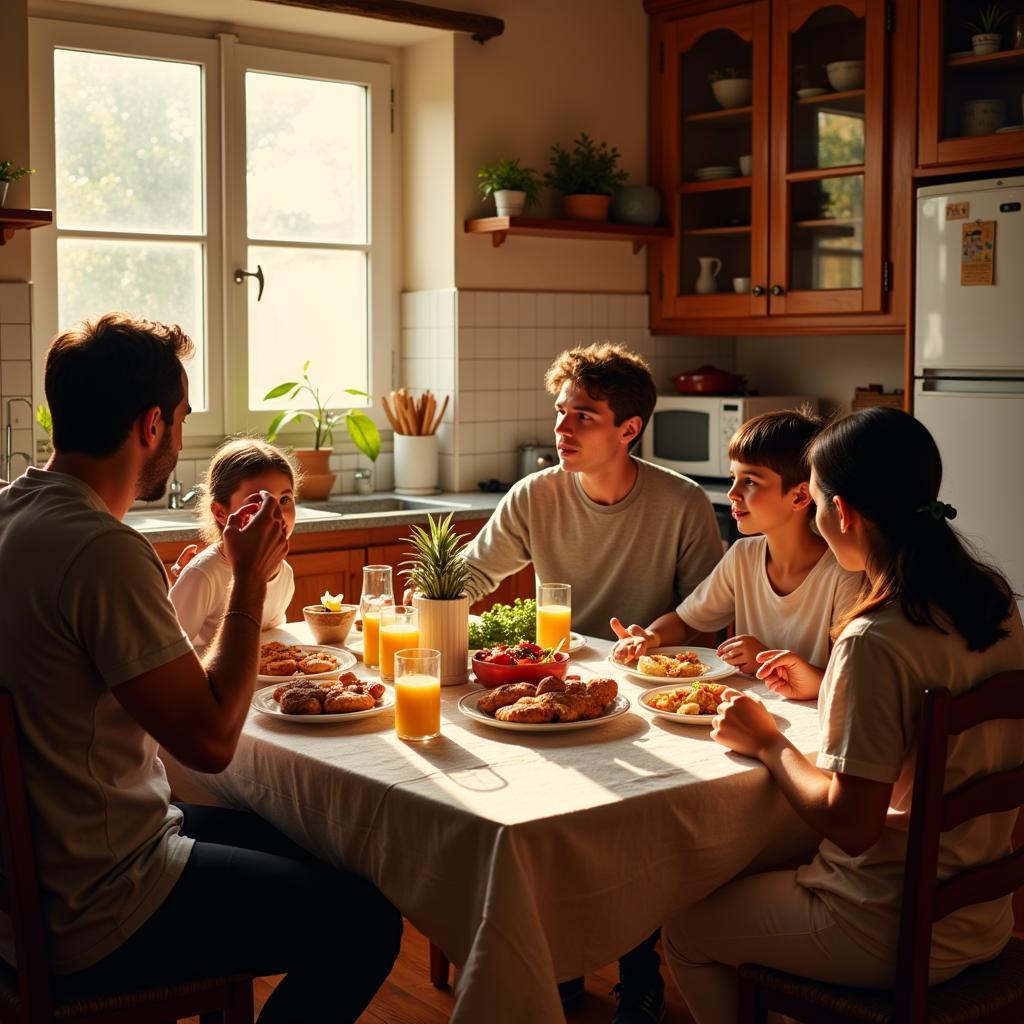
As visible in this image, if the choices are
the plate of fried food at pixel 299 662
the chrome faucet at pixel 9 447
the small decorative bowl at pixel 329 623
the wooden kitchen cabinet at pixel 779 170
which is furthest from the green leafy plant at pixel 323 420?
the plate of fried food at pixel 299 662

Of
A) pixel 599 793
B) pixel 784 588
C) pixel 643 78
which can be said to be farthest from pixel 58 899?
pixel 643 78

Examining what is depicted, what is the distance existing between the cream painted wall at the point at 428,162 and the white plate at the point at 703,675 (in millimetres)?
2435

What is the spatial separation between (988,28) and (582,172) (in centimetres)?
143

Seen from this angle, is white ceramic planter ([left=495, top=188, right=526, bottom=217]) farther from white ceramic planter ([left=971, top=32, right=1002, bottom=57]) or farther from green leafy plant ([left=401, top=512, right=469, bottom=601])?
green leafy plant ([left=401, top=512, right=469, bottom=601])

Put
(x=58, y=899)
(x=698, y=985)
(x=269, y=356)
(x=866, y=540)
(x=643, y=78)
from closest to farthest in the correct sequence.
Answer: (x=58, y=899) < (x=866, y=540) < (x=698, y=985) < (x=269, y=356) < (x=643, y=78)

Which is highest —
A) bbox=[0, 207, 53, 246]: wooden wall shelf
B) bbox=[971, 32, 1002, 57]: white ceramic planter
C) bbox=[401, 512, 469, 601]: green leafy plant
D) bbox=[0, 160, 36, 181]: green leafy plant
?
bbox=[971, 32, 1002, 57]: white ceramic planter

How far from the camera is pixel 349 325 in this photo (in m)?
4.84

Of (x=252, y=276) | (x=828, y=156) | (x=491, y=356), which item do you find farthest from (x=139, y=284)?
(x=828, y=156)

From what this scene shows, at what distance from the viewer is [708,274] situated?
16.3 ft

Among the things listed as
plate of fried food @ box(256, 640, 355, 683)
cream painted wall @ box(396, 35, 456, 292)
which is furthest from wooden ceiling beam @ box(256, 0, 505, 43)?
plate of fried food @ box(256, 640, 355, 683)

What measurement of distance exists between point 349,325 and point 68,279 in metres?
1.02

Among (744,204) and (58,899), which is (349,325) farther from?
(58,899)

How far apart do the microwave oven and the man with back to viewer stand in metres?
2.99

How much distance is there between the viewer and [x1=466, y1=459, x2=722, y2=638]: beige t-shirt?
117 inches
